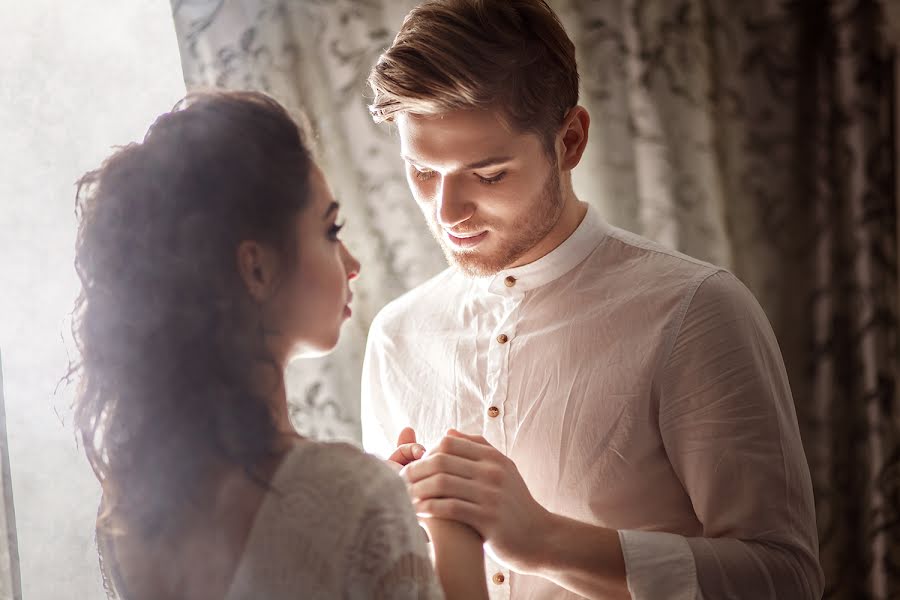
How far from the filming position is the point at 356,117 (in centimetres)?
220

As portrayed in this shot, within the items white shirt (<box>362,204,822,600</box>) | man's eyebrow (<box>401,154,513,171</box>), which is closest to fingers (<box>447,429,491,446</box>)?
white shirt (<box>362,204,822,600</box>)

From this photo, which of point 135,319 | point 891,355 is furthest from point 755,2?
point 135,319

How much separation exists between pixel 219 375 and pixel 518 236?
0.70 metres

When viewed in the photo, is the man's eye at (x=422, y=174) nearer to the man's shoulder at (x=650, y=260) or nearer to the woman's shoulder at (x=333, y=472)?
the man's shoulder at (x=650, y=260)

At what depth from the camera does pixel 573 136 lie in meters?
1.64

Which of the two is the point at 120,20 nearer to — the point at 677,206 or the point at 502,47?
the point at 502,47

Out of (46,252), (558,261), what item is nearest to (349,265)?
(558,261)

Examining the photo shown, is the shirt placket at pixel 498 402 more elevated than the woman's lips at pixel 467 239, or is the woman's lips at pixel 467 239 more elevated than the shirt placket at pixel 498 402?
the woman's lips at pixel 467 239

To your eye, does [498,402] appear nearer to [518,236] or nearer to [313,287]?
[518,236]

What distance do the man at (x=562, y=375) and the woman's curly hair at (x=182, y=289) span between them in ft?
1.14

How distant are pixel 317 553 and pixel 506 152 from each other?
812 mm

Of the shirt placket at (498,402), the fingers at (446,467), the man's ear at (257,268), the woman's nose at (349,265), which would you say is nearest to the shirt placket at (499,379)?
the shirt placket at (498,402)

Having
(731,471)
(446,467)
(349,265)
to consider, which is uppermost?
(349,265)

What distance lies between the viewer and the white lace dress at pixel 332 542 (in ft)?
3.11
